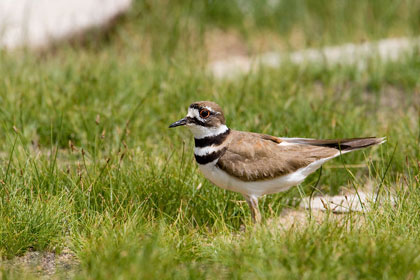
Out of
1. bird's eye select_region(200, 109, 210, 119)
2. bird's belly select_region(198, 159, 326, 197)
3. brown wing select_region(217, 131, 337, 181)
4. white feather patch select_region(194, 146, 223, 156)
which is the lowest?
bird's belly select_region(198, 159, 326, 197)

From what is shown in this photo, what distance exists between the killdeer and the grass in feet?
0.83

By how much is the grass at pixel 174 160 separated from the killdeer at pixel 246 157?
252 mm

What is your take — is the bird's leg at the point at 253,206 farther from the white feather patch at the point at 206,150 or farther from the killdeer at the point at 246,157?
the white feather patch at the point at 206,150

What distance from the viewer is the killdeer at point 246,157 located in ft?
12.5

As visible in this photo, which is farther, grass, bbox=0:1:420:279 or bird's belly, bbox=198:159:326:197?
bird's belly, bbox=198:159:326:197

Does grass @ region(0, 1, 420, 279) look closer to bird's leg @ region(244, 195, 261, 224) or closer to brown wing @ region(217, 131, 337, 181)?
bird's leg @ region(244, 195, 261, 224)

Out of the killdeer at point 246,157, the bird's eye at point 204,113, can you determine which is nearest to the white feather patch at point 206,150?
the killdeer at point 246,157

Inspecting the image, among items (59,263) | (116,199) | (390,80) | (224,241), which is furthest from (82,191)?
(390,80)

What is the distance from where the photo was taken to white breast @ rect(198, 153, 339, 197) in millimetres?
3791

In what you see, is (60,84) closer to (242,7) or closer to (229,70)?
(229,70)

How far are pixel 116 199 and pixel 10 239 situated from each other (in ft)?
2.34

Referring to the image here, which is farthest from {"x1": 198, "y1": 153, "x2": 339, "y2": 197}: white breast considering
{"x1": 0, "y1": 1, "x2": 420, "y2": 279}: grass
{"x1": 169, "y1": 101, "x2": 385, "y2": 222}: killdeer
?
{"x1": 0, "y1": 1, "x2": 420, "y2": 279}: grass

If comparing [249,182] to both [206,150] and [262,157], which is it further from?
[206,150]

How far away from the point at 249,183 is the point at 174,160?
79cm
